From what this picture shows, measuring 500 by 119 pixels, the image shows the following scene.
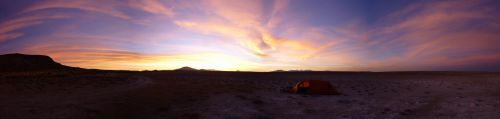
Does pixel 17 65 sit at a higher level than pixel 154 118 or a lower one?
higher

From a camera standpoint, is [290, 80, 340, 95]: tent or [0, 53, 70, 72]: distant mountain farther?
[0, 53, 70, 72]: distant mountain

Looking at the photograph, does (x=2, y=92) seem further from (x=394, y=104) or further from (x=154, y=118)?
(x=394, y=104)

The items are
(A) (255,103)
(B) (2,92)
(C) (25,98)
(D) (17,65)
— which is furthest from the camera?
(D) (17,65)

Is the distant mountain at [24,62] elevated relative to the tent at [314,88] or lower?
elevated

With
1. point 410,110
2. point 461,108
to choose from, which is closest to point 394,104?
point 410,110

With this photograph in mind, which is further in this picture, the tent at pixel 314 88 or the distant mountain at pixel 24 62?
the distant mountain at pixel 24 62

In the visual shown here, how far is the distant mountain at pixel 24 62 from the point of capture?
7543 cm

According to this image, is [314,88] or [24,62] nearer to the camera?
[314,88]

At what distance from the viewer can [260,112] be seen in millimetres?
19625

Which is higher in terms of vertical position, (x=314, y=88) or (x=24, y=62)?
(x=24, y=62)

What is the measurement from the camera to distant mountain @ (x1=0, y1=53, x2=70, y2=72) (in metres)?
75.4

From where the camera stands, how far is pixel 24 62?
84.2 m

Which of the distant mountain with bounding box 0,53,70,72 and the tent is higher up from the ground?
the distant mountain with bounding box 0,53,70,72

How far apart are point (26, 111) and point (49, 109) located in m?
1.03
